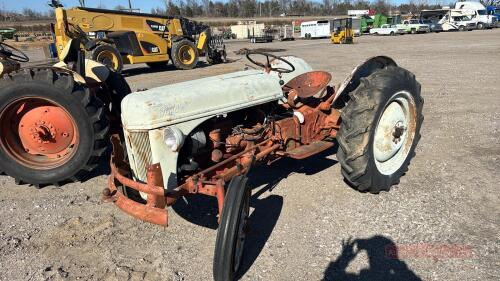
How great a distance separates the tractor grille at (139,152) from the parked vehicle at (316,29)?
1462 inches

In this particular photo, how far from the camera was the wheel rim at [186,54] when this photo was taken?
15.3 meters

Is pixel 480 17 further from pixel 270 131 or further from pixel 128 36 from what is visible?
pixel 270 131

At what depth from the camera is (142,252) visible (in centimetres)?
316

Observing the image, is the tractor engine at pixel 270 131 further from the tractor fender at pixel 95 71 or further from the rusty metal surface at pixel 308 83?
the tractor fender at pixel 95 71

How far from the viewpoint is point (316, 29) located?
3838cm

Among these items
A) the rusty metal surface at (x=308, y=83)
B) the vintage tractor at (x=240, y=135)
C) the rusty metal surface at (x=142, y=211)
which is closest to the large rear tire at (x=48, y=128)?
the vintage tractor at (x=240, y=135)

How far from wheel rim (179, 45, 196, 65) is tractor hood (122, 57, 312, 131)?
12096 millimetres

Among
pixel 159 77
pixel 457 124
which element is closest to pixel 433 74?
pixel 457 124

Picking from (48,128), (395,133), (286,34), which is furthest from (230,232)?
(286,34)

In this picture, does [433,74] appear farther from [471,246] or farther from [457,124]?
[471,246]

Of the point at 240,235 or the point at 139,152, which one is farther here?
the point at 139,152

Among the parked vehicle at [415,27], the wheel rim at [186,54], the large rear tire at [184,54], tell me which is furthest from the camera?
the parked vehicle at [415,27]

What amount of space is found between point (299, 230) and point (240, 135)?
0.98 m

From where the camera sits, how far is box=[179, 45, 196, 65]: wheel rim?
1531 cm
